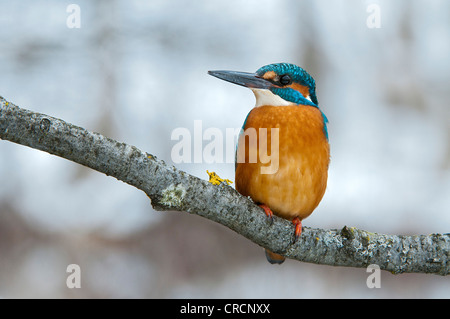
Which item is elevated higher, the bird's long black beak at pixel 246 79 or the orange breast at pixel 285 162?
the bird's long black beak at pixel 246 79

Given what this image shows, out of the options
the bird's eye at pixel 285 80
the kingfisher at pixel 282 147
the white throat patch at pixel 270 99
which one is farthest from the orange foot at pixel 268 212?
the bird's eye at pixel 285 80

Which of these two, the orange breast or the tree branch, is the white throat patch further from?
the tree branch

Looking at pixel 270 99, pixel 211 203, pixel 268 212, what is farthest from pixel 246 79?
pixel 211 203

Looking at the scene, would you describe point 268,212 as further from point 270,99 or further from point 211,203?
point 270,99

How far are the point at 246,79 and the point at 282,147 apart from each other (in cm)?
45

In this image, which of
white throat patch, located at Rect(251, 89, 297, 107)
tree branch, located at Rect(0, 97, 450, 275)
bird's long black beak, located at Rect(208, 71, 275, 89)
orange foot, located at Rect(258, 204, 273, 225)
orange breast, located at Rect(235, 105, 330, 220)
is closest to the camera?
tree branch, located at Rect(0, 97, 450, 275)

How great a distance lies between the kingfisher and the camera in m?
2.83

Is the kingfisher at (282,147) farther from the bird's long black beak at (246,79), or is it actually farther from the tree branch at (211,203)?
the tree branch at (211,203)

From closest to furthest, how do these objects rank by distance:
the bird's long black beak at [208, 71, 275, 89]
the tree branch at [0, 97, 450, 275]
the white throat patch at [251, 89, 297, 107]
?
the tree branch at [0, 97, 450, 275] < the bird's long black beak at [208, 71, 275, 89] < the white throat patch at [251, 89, 297, 107]

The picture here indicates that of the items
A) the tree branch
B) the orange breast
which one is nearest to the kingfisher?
the orange breast

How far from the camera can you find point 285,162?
2.84 m

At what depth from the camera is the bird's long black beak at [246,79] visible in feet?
9.66

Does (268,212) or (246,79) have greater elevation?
(246,79)

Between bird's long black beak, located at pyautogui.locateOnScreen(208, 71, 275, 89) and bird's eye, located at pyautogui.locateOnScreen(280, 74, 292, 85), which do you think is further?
bird's eye, located at pyautogui.locateOnScreen(280, 74, 292, 85)
